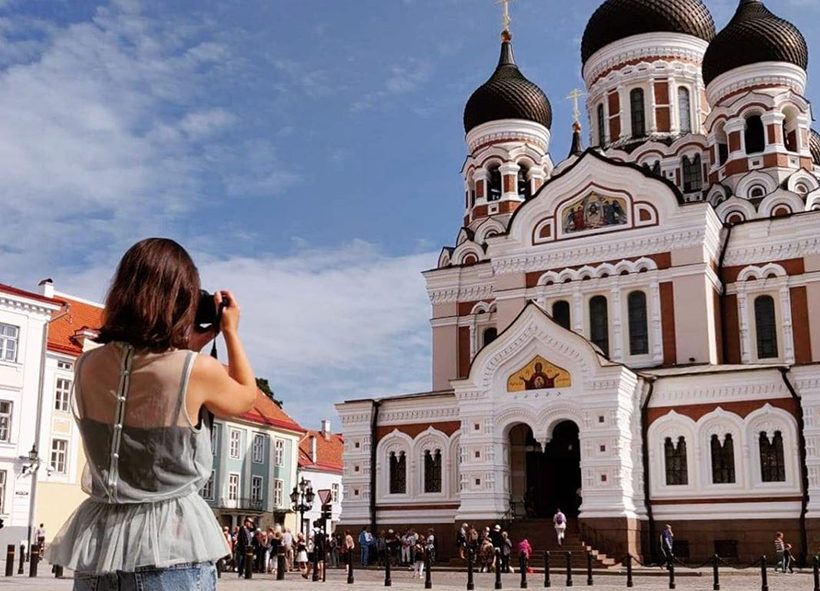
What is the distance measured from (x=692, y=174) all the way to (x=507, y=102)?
362 inches

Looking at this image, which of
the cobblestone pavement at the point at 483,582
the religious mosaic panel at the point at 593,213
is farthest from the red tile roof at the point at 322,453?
the cobblestone pavement at the point at 483,582

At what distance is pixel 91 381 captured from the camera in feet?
10.9

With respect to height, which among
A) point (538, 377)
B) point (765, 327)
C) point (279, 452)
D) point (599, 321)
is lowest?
point (279, 452)

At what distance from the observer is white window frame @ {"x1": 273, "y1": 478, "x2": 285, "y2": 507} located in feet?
169

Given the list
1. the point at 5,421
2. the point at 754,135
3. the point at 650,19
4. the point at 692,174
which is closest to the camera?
the point at 5,421

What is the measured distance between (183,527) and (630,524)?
2727cm

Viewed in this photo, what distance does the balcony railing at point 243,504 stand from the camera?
1849 inches

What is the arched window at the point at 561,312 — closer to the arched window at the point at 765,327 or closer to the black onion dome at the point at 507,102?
the arched window at the point at 765,327

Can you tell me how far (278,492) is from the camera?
52.1 m

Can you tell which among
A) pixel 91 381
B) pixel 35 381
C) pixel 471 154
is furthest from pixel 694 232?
pixel 91 381

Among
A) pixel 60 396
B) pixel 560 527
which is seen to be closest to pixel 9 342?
pixel 60 396

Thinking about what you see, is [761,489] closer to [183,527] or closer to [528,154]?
[528,154]

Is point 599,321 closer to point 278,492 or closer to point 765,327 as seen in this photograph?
point 765,327

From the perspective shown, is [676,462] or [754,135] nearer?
[676,462]
